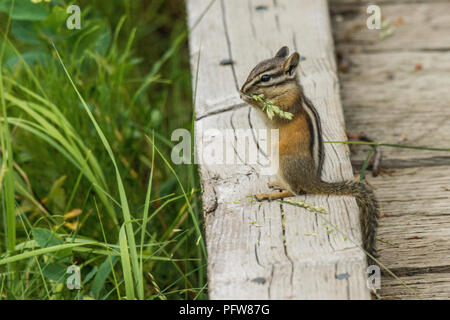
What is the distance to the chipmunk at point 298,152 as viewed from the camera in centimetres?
250

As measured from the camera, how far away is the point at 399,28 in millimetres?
4281

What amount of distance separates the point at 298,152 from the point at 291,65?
0.36 metres

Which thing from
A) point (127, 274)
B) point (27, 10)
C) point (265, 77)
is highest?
point (27, 10)

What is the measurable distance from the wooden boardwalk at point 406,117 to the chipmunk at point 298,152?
0.79ft

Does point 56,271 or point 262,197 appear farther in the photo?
point 56,271

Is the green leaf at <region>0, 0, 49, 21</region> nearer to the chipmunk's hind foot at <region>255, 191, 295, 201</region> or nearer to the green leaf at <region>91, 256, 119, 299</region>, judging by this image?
the green leaf at <region>91, 256, 119, 299</region>

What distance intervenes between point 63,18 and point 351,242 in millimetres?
2057

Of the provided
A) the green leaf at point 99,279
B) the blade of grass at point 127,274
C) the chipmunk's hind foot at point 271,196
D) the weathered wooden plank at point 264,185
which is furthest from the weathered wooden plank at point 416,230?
the green leaf at point 99,279

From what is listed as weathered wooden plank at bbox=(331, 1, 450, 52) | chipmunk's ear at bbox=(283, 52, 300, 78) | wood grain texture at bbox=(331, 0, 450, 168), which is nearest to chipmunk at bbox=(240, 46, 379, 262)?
chipmunk's ear at bbox=(283, 52, 300, 78)

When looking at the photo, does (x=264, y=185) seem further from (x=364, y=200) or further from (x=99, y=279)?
(x=99, y=279)

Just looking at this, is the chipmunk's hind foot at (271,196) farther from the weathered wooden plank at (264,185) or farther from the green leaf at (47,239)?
the green leaf at (47,239)

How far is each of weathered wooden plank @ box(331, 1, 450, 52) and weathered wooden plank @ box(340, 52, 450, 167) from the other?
0.34ft

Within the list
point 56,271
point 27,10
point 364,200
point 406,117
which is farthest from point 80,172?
point 406,117

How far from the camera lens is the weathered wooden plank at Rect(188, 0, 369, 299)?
209cm
